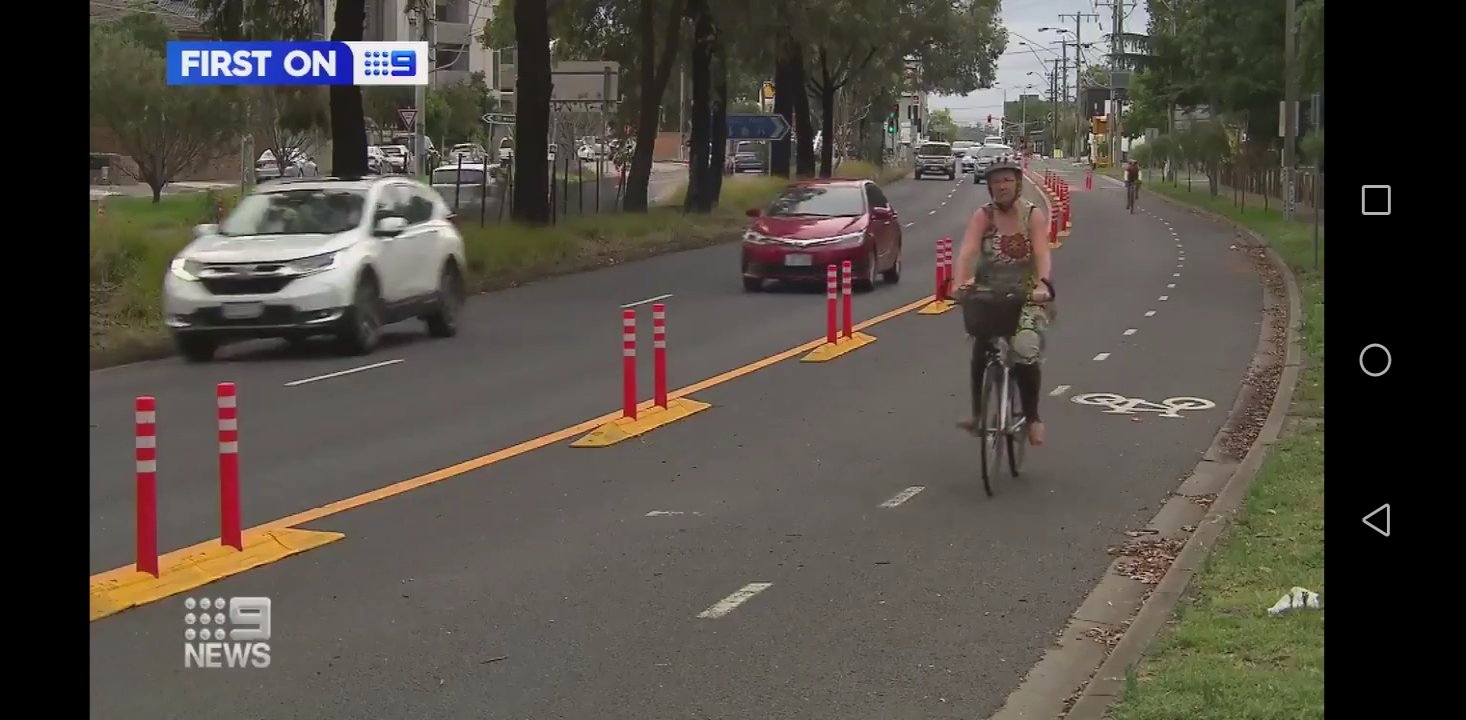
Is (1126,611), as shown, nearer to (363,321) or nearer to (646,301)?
(363,321)

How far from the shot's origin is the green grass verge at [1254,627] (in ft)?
19.6

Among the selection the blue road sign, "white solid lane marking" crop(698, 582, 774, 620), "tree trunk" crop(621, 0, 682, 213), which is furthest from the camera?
the blue road sign

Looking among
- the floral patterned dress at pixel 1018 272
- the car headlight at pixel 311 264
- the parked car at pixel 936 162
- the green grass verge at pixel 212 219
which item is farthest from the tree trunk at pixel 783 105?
the floral patterned dress at pixel 1018 272

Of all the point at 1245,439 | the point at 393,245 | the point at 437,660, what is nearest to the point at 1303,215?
the point at 393,245

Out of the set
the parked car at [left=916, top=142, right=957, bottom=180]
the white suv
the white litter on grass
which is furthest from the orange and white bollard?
the parked car at [left=916, top=142, right=957, bottom=180]

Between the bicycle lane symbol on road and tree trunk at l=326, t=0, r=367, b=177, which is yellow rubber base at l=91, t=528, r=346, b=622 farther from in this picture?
tree trunk at l=326, t=0, r=367, b=177

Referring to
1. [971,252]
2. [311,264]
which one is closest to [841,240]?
[311,264]

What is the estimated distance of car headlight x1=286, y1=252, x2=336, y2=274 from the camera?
18.4 m

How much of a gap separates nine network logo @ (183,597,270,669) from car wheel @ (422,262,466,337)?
1321 cm

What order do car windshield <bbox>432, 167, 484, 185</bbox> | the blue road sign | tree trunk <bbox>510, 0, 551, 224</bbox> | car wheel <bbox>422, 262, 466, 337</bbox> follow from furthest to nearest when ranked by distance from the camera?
1. the blue road sign
2. car windshield <bbox>432, 167, 484, 185</bbox>
3. tree trunk <bbox>510, 0, 551, 224</bbox>
4. car wheel <bbox>422, 262, 466, 337</bbox>

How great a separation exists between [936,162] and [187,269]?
7989cm

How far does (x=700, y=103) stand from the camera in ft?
147

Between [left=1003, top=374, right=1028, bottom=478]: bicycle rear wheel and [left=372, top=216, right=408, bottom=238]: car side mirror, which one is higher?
[left=372, top=216, right=408, bottom=238]: car side mirror
